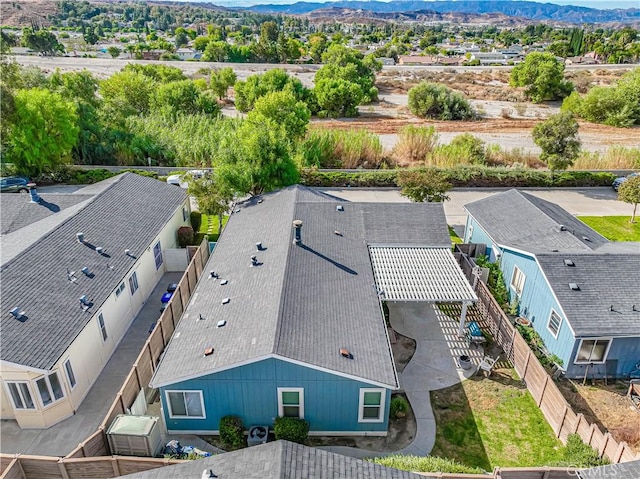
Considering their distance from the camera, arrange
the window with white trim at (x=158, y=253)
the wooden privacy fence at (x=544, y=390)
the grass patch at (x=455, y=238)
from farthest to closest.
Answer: the grass patch at (x=455, y=238), the window with white trim at (x=158, y=253), the wooden privacy fence at (x=544, y=390)

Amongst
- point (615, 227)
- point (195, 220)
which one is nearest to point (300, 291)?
point (195, 220)

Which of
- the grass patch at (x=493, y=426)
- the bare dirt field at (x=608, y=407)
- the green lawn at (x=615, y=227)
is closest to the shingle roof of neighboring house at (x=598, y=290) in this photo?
the bare dirt field at (x=608, y=407)

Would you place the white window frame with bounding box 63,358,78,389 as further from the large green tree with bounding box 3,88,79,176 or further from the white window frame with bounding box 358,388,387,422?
the large green tree with bounding box 3,88,79,176

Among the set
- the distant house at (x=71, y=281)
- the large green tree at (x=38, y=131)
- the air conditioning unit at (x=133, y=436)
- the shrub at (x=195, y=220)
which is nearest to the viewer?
the air conditioning unit at (x=133, y=436)

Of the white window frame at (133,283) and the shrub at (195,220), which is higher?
the white window frame at (133,283)

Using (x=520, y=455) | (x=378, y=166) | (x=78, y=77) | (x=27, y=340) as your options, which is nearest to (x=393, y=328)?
(x=520, y=455)

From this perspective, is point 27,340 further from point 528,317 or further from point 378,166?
point 378,166

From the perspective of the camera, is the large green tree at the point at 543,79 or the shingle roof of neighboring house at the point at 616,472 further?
the large green tree at the point at 543,79

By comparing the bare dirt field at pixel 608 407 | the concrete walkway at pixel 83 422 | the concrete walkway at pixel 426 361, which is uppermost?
the concrete walkway at pixel 83 422

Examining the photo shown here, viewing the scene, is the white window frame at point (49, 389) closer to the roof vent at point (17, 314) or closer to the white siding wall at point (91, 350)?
the white siding wall at point (91, 350)
